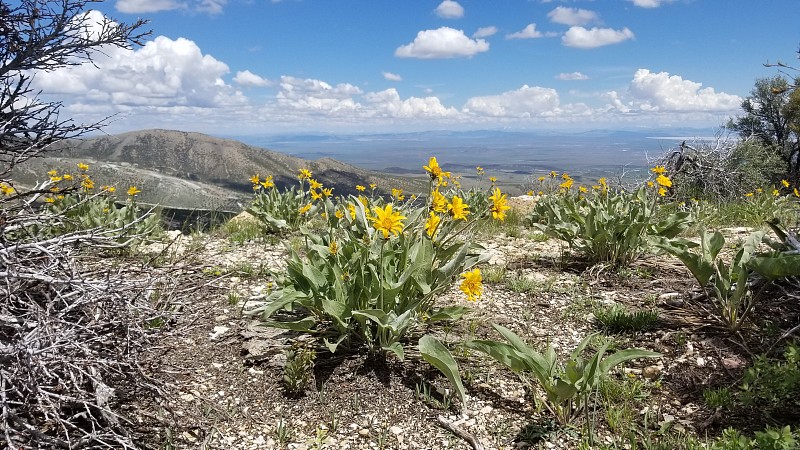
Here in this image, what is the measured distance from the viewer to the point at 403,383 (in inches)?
112

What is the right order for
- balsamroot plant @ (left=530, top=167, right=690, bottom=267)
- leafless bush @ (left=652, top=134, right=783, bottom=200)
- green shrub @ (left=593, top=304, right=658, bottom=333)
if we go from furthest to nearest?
leafless bush @ (left=652, top=134, right=783, bottom=200)
balsamroot plant @ (left=530, top=167, right=690, bottom=267)
green shrub @ (left=593, top=304, right=658, bottom=333)

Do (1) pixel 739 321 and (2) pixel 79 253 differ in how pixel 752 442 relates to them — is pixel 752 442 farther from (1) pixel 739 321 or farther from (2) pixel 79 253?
(2) pixel 79 253

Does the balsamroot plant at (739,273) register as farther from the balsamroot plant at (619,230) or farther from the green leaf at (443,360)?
the green leaf at (443,360)

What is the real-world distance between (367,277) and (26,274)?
5.62 ft

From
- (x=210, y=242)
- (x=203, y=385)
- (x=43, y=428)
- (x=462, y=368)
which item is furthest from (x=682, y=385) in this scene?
(x=210, y=242)

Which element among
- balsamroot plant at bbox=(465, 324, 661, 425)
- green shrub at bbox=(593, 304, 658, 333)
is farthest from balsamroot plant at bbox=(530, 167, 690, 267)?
balsamroot plant at bbox=(465, 324, 661, 425)

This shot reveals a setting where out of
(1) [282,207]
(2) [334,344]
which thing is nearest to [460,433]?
(2) [334,344]

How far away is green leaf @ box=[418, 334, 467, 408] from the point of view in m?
2.55

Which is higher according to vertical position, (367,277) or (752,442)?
(367,277)

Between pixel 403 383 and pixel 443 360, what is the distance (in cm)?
37

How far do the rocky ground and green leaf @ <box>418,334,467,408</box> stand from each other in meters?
0.15

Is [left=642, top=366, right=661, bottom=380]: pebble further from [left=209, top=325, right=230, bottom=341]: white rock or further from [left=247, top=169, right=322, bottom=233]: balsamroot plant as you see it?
[left=247, top=169, right=322, bottom=233]: balsamroot plant

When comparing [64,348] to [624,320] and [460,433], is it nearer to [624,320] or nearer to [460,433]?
[460,433]

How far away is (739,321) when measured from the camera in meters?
3.13
